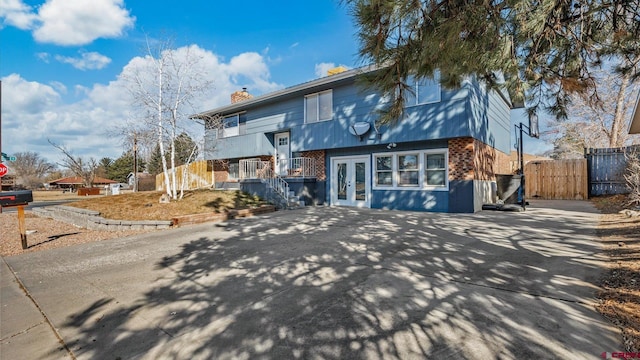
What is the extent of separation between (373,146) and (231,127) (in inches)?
389

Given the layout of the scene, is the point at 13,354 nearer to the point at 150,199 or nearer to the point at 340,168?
the point at 150,199

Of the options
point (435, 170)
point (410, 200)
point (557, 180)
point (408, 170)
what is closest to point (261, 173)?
point (408, 170)

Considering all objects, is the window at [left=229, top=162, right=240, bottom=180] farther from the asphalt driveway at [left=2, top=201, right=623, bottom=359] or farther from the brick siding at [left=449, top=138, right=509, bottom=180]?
the brick siding at [left=449, top=138, right=509, bottom=180]

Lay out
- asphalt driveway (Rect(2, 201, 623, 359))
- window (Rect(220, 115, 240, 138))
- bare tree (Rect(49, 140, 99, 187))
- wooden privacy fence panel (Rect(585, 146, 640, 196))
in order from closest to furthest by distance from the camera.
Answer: asphalt driveway (Rect(2, 201, 623, 359))
wooden privacy fence panel (Rect(585, 146, 640, 196))
window (Rect(220, 115, 240, 138))
bare tree (Rect(49, 140, 99, 187))

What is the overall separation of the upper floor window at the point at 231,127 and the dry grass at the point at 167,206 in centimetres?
654

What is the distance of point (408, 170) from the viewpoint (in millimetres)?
11086

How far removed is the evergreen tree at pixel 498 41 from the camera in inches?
129

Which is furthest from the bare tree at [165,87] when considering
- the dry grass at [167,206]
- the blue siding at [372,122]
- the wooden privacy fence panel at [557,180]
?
the wooden privacy fence panel at [557,180]

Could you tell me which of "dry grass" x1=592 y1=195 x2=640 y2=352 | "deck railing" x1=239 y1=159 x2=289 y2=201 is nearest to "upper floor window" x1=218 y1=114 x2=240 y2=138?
"deck railing" x1=239 y1=159 x2=289 y2=201

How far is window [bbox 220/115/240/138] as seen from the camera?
17297mm

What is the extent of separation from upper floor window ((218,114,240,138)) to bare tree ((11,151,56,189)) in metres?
41.2

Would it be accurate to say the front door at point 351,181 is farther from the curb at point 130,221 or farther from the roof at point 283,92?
the curb at point 130,221

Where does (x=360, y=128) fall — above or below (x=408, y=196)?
above

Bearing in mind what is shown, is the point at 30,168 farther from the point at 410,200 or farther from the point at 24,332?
the point at 24,332
